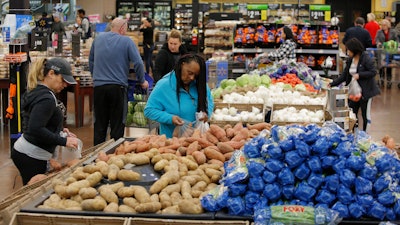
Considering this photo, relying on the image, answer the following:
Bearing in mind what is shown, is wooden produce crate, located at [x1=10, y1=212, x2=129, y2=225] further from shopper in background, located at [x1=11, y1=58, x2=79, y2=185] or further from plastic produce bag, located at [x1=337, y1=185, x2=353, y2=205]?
shopper in background, located at [x1=11, y1=58, x2=79, y2=185]

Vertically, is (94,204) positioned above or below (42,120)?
below

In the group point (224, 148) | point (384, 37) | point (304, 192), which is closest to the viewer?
point (304, 192)

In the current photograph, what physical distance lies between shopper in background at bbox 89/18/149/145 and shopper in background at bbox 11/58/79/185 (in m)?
3.30

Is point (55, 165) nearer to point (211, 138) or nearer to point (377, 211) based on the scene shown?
point (211, 138)

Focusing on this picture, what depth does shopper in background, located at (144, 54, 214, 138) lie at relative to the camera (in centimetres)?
661

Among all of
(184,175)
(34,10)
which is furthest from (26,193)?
(34,10)

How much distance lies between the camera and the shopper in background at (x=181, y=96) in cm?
661

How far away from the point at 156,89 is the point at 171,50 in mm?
3684

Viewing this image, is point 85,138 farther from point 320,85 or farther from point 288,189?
point 288,189

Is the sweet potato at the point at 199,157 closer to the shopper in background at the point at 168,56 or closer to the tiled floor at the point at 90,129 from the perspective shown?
the tiled floor at the point at 90,129

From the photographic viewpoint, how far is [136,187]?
452 centimetres

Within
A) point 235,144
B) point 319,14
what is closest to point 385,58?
point 319,14

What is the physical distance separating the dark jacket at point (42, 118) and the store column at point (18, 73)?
356 centimetres

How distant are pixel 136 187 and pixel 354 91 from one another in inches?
286
